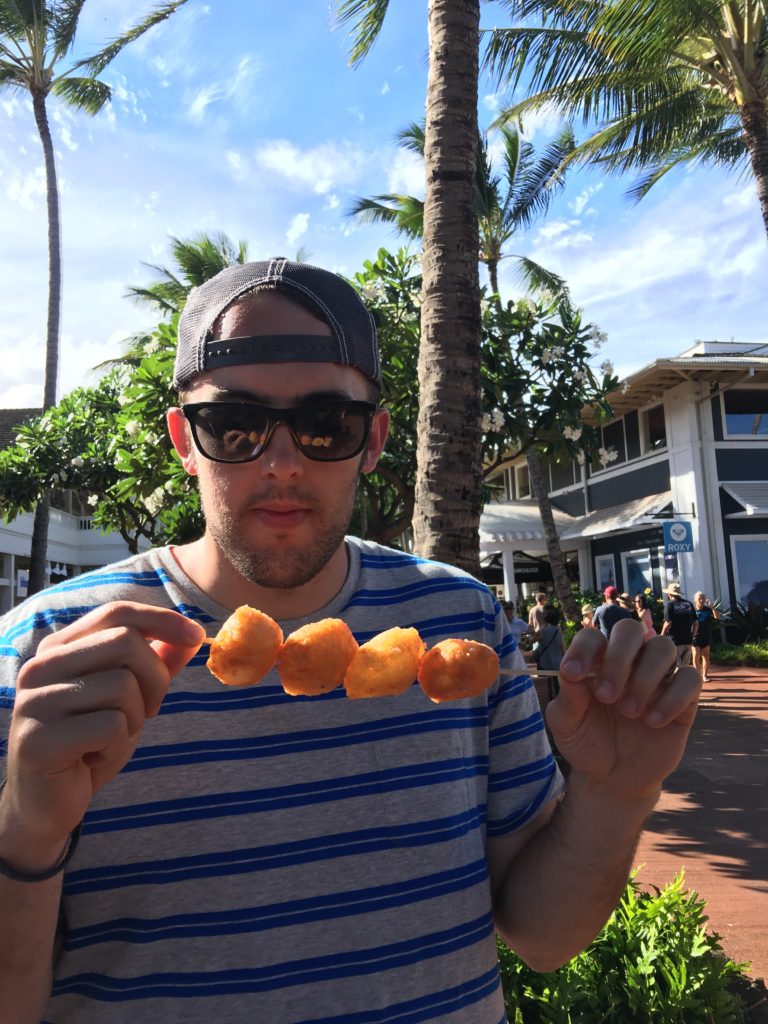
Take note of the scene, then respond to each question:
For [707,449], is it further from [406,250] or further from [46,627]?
[46,627]

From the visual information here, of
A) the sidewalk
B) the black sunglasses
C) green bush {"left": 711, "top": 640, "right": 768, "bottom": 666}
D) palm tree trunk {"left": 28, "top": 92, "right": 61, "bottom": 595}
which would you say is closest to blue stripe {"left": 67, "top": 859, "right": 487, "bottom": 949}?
the black sunglasses

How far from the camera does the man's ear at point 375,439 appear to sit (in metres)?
1.99

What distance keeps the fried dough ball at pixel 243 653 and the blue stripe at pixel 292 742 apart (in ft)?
0.61

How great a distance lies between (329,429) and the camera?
1824 mm

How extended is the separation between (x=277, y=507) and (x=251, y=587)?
22 centimetres

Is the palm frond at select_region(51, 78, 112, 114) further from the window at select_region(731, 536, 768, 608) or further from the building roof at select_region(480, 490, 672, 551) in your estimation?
the window at select_region(731, 536, 768, 608)

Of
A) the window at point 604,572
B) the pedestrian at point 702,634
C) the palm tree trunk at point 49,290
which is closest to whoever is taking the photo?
the pedestrian at point 702,634

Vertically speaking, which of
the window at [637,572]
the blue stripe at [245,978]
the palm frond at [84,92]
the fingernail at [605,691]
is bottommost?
the blue stripe at [245,978]

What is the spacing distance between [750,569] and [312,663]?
72.9ft

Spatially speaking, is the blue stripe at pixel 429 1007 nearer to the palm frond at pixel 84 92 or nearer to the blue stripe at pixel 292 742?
the blue stripe at pixel 292 742

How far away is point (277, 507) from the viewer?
1.74 meters

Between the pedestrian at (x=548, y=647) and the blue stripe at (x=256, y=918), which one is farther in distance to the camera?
the pedestrian at (x=548, y=647)

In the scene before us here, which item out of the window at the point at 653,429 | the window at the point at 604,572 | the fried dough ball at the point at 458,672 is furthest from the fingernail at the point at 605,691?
the window at the point at 604,572

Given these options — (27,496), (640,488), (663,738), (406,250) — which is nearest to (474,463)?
(663,738)
